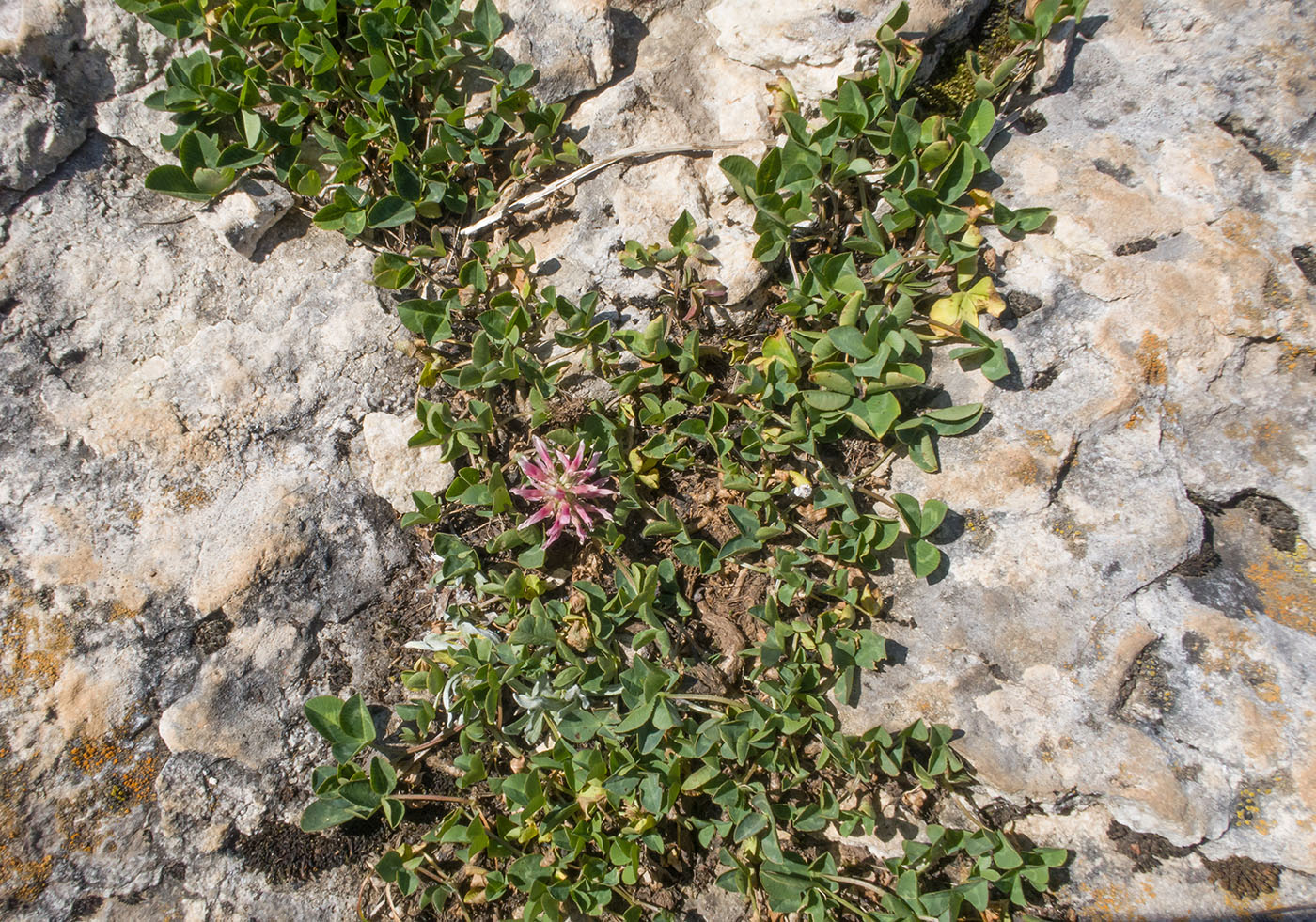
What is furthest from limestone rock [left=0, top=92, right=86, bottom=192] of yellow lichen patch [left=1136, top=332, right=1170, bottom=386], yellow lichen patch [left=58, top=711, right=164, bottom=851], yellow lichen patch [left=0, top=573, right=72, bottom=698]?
yellow lichen patch [left=1136, top=332, right=1170, bottom=386]

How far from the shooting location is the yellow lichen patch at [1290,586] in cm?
244

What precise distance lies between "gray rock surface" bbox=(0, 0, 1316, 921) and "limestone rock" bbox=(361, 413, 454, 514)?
0.05ft

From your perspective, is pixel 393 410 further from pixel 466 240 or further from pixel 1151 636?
pixel 1151 636

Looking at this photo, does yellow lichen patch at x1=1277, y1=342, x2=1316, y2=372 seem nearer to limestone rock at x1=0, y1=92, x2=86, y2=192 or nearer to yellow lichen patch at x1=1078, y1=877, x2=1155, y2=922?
yellow lichen patch at x1=1078, y1=877, x2=1155, y2=922

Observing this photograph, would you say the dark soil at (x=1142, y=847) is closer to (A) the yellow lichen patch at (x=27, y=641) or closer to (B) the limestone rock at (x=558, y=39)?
(B) the limestone rock at (x=558, y=39)

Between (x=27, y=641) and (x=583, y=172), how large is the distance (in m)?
2.62

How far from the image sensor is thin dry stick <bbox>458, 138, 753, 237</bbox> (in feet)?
9.78

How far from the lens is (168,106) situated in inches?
110

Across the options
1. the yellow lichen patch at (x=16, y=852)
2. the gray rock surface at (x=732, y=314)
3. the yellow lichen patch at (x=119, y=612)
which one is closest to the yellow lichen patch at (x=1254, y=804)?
the gray rock surface at (x=732, y=314)

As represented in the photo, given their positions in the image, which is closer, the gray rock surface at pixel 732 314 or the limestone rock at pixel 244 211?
the gray rock surface at pixel 732 314

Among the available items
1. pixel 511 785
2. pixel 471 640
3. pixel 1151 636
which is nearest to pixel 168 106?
pixel 471 640

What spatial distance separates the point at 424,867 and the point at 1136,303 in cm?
324

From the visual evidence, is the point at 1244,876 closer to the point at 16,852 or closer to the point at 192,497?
the point at 192,497

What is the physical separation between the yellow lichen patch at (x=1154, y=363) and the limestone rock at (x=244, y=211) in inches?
128
